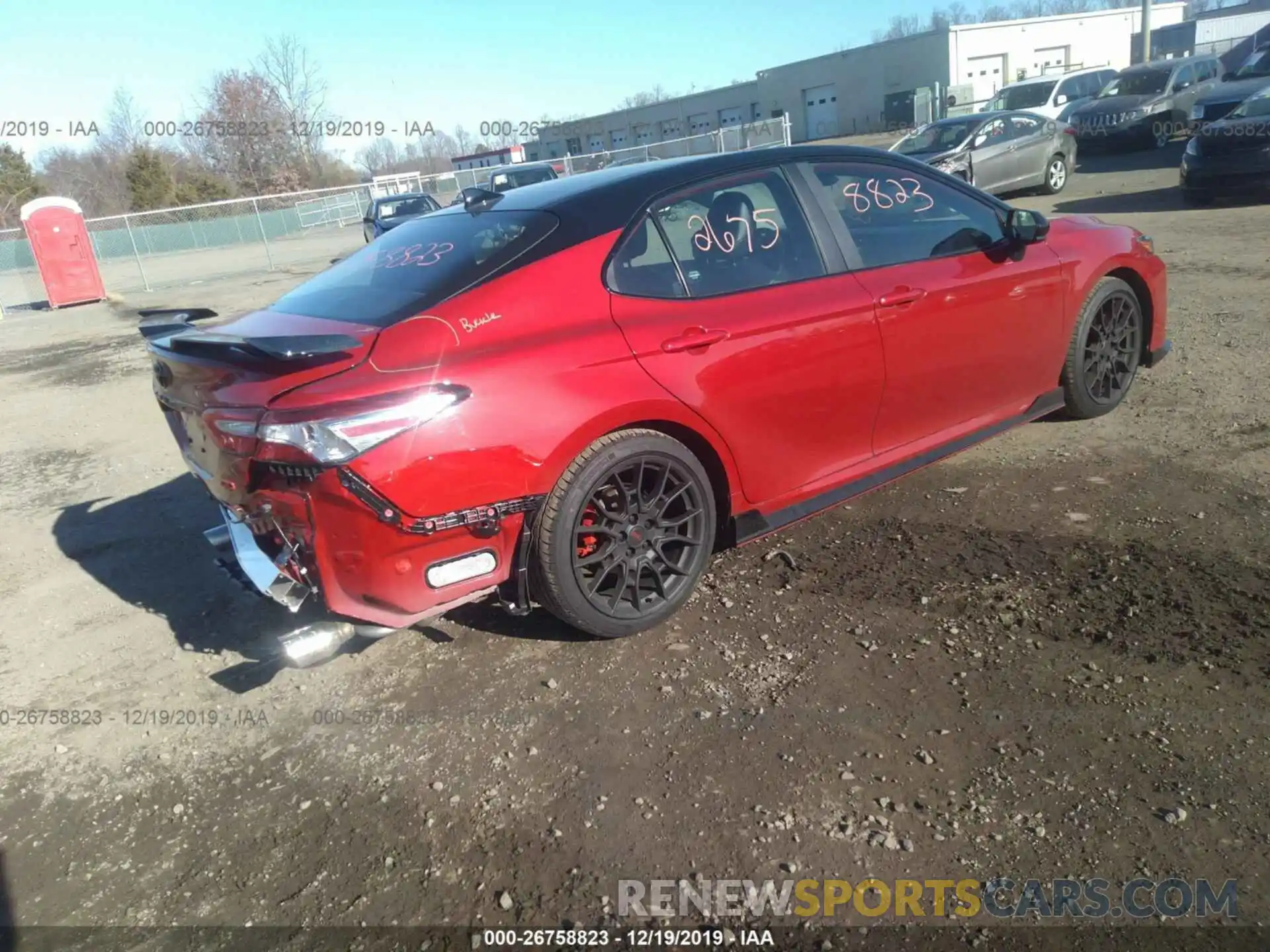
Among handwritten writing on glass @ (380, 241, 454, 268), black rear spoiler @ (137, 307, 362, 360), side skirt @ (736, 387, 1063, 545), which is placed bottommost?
side skirt @ (736, 387, 1063, 545)

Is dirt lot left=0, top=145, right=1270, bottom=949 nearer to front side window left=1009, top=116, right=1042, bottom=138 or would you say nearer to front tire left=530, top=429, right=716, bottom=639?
front tire left=530, top=429, right=716, bottom=639

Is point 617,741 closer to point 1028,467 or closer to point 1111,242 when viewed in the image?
point 1028,467

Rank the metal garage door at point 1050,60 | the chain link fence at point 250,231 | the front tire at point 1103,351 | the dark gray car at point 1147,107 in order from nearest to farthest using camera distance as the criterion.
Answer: the front tire at point 1103,351, the dark gray car at point 1147,107, the chain link fence at point 250,231, the metal garage door at point 1050,60

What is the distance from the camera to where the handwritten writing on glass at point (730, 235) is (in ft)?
11.9

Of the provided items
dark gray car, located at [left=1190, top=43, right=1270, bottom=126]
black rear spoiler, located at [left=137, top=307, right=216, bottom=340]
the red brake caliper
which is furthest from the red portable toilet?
dark gray car, located at [left=1190, top=43, right=1270, bottom=126]

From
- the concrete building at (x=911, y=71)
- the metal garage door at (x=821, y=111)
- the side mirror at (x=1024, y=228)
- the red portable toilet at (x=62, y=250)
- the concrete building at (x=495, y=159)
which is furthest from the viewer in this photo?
the metal garage door at (x=821, y=111)

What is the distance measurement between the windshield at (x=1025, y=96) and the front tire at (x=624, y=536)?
24.4 meters

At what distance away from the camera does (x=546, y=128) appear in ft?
242

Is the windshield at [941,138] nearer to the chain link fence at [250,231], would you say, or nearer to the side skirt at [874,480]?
the chain link fence at [250,231]

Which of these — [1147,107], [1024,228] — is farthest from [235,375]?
[1147,107]

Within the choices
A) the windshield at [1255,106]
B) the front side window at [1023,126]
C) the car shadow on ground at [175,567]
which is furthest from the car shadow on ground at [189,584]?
the front side window at [1023,126]

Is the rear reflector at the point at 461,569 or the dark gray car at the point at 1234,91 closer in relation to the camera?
the rear reflector at the point at 461,569

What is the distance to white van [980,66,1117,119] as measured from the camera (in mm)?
23281

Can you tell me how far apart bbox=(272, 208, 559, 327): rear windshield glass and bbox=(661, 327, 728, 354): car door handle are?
0.60 m
